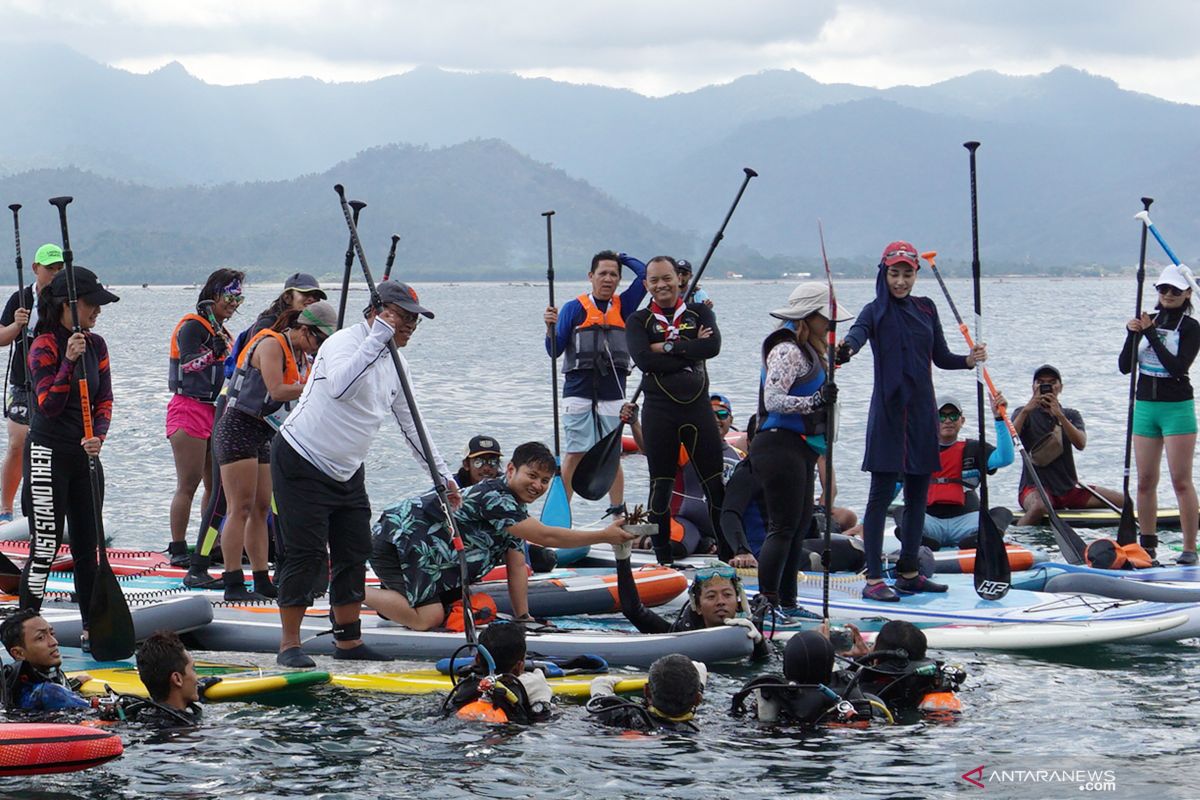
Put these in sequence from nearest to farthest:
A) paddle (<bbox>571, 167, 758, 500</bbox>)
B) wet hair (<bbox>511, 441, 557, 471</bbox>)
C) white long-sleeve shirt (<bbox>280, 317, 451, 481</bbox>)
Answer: white long-sleeve shirt (<bbox>280, 317, 451, 481</bbox>), wet hair (<bbox>511, 441, 557, 471</bbox>), paddle (<bbox>571, 167, 758, 500</bbox>)

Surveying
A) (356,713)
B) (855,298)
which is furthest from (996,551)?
(855,298)

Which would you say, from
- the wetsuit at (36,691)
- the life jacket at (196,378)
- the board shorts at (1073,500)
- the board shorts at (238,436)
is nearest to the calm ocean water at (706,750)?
the wetsuit at (36,691)

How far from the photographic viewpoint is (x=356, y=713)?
7.09m

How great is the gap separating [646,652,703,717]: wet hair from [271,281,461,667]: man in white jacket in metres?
1.73

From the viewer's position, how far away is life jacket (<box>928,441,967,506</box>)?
10906 mm

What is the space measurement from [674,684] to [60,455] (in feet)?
11.3

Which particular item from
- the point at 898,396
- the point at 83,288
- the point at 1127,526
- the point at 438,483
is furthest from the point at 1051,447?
the point at 83,288

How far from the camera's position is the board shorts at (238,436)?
855 cm

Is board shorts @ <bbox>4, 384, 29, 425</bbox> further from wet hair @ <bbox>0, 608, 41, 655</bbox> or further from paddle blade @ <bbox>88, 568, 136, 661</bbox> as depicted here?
wet hair @ <bbox>0, 608, 41, 655</bbox>

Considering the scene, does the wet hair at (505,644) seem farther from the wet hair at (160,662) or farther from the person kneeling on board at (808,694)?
the wet hair at (160,662)

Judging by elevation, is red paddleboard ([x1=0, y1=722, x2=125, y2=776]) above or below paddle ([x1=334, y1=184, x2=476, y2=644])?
below

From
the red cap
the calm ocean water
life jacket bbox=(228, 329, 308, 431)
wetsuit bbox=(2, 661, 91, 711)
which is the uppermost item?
the red cap

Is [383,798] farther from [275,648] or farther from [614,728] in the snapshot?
[275,648]

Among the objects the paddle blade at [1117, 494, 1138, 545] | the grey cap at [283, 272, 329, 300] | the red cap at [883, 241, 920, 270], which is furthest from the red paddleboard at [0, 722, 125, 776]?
the paddle blade at [1117, 494, 1138, 545]
